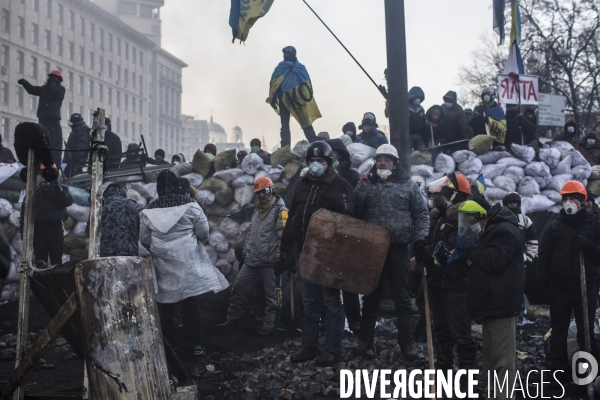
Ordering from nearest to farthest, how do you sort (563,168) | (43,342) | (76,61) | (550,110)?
(43,342) → (563,168) → (550,110) → (76,61)

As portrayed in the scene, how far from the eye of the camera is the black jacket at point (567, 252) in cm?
582

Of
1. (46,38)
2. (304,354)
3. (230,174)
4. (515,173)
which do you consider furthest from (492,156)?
(46,38)

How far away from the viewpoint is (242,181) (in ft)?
32.8

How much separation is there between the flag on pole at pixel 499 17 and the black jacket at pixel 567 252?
187 inches

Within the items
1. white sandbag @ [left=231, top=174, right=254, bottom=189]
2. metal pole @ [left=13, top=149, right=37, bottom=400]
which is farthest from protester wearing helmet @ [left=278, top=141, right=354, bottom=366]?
white sandbag @ [left=231, top=174, right=254, bottom=189]

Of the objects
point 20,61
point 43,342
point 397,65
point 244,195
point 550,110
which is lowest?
point 43,342

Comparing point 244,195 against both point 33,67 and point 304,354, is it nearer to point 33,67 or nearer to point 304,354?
point 304,354

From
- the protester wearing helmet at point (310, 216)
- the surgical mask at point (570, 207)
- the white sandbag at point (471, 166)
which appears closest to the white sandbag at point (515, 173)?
the white sandbag at point (471, 166)

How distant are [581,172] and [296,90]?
445 centimetres

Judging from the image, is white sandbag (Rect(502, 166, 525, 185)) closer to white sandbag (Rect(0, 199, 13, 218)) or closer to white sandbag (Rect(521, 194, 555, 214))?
white sandbag (Rect(521, 194, 555, 214))

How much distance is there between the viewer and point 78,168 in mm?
11641

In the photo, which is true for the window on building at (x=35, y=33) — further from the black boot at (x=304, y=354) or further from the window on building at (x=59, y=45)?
the black boot at (x=304, y=354)

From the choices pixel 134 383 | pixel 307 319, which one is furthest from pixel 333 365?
pixel 134 383

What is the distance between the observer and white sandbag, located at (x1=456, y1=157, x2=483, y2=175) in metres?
9.77
